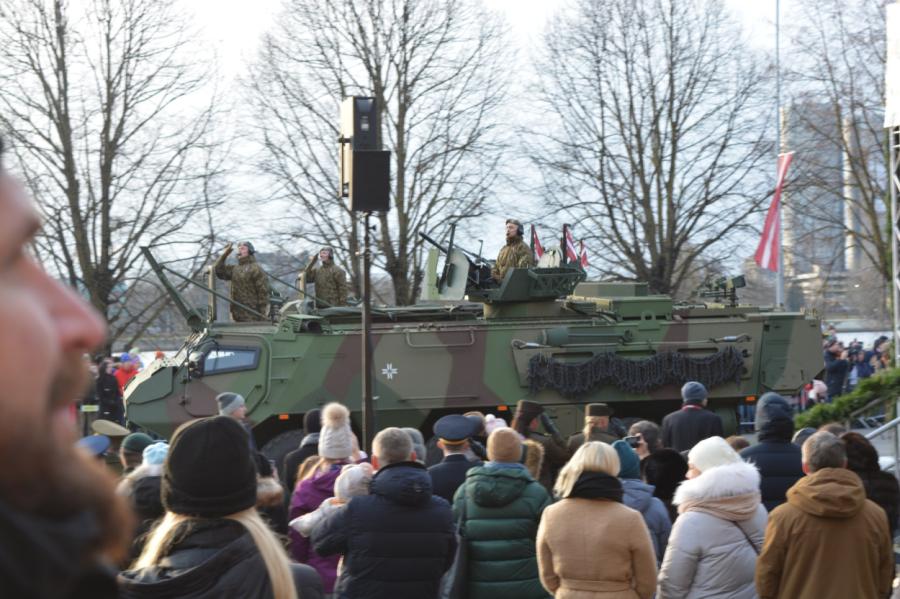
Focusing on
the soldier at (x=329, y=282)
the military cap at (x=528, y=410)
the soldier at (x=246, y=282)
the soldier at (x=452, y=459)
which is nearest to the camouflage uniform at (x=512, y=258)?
the soldier at (x=329, y=282)

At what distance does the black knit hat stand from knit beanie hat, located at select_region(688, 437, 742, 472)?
291 cm

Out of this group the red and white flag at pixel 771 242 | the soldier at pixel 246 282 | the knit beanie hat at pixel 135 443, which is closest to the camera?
the knit beanie hat at pixel 135 443

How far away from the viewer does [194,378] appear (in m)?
14.5

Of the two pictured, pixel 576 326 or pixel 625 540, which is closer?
pixel 625 540

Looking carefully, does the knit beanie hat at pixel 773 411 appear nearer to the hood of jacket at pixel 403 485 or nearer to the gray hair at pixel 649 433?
the gray hair at pixel 649 433

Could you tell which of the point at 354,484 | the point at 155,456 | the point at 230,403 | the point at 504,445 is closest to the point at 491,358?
the point at 230,403

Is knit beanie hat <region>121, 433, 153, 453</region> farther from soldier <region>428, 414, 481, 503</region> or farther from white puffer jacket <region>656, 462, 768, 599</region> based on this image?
white puffer jacket <region>656, 462, 768, 599</region>

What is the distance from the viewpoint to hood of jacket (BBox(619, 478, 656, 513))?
664 centimetres

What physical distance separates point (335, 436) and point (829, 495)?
2.54 metres

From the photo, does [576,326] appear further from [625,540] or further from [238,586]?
[238,586]

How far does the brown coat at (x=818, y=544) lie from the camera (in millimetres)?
5531

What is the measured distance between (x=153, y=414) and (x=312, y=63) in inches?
574

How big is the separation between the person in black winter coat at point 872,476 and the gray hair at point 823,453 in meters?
1.20

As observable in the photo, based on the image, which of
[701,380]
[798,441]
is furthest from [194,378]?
[798,441]
